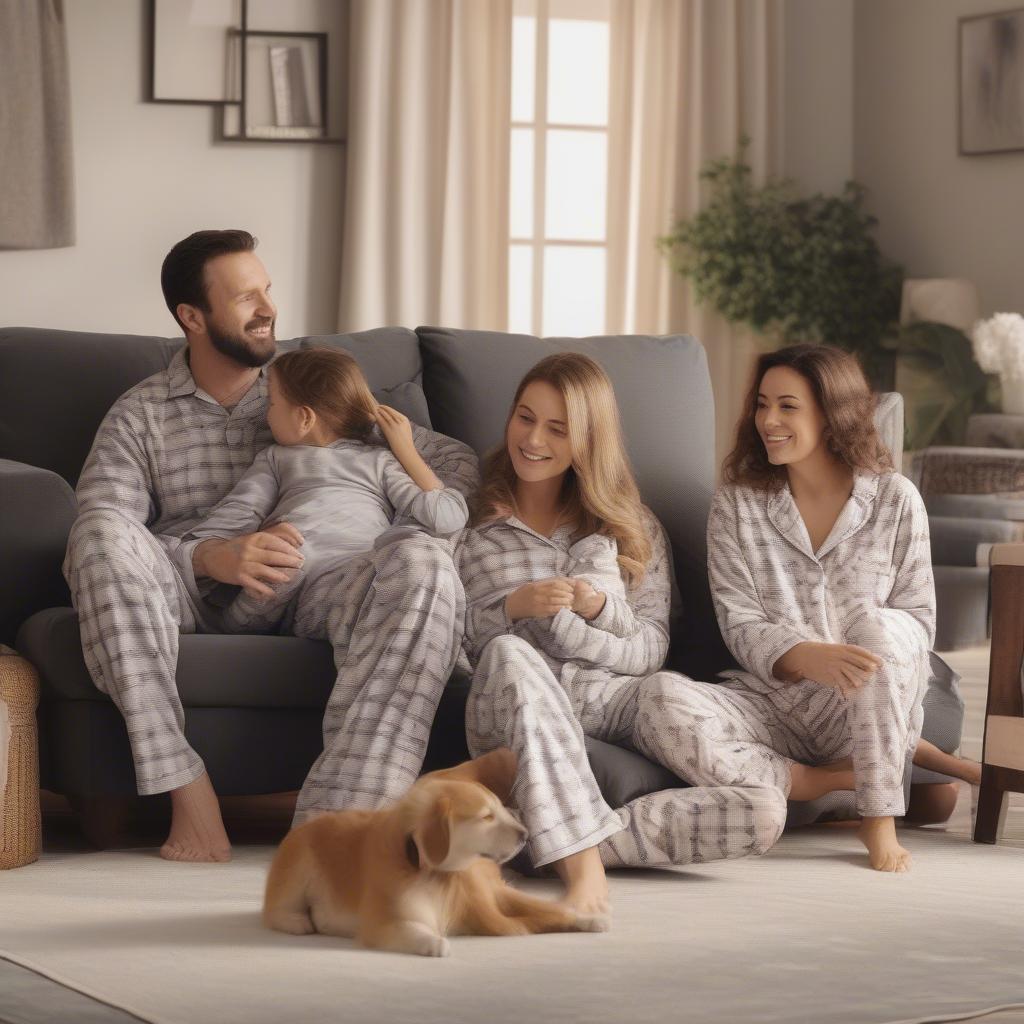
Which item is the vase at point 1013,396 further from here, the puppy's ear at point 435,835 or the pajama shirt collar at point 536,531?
the puppy's ear at point 435,835

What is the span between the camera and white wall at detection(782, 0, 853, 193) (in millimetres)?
5582

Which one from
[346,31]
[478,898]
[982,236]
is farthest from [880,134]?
[478,898]

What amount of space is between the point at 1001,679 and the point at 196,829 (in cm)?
131

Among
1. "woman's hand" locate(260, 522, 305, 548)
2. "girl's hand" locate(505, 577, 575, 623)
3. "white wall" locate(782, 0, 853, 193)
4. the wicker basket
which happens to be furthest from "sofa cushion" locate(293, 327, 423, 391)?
"white wall" locate(782, 0, 853, 193)

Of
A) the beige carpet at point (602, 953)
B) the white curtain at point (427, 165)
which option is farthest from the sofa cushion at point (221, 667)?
the white curtain at point (427, 165)

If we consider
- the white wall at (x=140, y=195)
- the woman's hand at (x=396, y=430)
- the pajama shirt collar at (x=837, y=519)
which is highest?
the white wall at (x=140, y=195)

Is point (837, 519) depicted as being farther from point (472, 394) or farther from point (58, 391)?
point (58, 391)

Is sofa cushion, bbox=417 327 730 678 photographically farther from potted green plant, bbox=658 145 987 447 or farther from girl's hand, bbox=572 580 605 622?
potted green plant, bbox=658 145 987 447

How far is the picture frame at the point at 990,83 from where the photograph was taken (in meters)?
4.93

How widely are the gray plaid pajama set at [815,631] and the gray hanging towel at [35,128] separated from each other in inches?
109

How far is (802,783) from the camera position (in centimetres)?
247

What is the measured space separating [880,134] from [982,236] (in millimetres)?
644

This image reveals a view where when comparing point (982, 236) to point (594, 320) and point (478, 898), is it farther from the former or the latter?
point (478, 898)

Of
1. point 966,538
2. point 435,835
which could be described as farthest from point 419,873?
point 966,538
